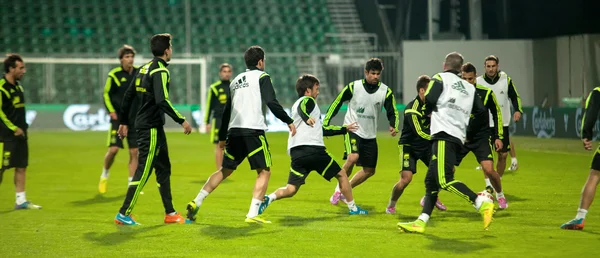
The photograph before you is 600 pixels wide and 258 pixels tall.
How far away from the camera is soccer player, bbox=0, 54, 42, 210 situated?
1163 cm

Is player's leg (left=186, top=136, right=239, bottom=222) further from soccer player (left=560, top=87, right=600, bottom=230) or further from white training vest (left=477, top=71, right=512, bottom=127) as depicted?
white training vest (left=477, top=71, right=512, bottom=127)

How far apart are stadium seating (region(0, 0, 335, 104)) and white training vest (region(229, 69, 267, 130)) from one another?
2501cm

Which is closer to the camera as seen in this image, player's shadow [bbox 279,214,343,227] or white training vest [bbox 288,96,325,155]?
player's shadow [bbox 279,214,343,227]

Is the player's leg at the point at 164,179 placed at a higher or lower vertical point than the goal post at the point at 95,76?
lower

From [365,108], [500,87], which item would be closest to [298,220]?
[365,108]

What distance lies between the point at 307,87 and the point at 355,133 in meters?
1.69

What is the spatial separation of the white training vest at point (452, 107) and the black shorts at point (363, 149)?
245 cm

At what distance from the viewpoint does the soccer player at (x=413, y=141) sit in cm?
1105

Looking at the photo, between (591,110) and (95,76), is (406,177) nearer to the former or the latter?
(591,110)

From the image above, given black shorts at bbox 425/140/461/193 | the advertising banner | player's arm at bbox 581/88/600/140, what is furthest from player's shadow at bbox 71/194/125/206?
the advertising banner

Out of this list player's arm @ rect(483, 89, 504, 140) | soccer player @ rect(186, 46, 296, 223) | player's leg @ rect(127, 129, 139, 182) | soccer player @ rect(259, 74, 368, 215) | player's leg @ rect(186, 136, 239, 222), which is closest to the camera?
soccer player @ rect(186, 46, 296, 223)

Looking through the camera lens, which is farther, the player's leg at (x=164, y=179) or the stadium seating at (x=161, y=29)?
the stadium seating at (x=161, y=29)

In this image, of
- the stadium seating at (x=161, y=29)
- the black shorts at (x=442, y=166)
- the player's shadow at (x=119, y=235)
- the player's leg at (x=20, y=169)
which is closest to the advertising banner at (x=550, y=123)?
the stadium seating at (x=161, y=29)

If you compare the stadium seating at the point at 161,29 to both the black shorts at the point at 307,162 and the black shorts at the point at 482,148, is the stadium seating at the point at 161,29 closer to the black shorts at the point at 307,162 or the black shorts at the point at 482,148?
the black shorts at the point at 482,148
